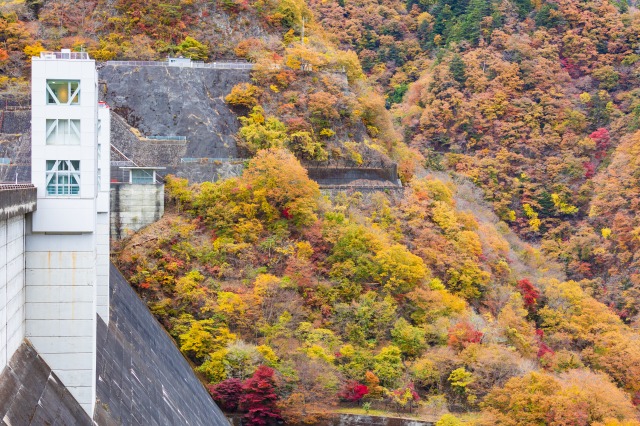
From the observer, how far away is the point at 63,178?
13844mm

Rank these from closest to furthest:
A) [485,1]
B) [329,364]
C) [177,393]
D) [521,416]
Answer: [177,393] < [521,416] < [329,364] < [485,1]

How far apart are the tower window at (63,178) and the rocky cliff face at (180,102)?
26.0m


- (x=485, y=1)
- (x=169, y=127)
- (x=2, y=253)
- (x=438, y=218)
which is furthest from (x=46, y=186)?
(x=485, y=1)

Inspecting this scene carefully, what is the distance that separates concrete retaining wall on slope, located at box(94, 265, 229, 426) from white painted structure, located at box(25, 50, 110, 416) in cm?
193

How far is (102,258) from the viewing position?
20.0 meters

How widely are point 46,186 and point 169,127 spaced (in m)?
27.7

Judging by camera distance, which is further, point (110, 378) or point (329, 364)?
point (329, 364)

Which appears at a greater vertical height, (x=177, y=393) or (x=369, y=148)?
(x=369, y=148)

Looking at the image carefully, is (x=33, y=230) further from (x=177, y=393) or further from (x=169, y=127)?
(x=169, y=127)

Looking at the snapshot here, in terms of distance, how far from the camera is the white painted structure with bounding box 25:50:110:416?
1368 cm

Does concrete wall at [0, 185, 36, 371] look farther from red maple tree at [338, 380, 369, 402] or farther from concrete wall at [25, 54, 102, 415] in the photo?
red maple tree at [338, 380, 369, 402]

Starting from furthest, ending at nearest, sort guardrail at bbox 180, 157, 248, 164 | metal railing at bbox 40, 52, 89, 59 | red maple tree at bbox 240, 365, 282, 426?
guardrail at bbox 180, 157, 248, 164 < red maple tree at bbox 240, 365, 282, 426 < metal railing at bbox 40, 52, 89, 59

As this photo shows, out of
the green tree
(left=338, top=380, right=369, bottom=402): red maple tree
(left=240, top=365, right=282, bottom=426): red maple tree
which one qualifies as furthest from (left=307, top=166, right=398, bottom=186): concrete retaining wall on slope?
(left=240, top=365, right=282, bottom=426): red maple tree

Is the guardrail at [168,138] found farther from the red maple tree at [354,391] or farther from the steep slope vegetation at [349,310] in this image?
the red maple tree at [354,391]
